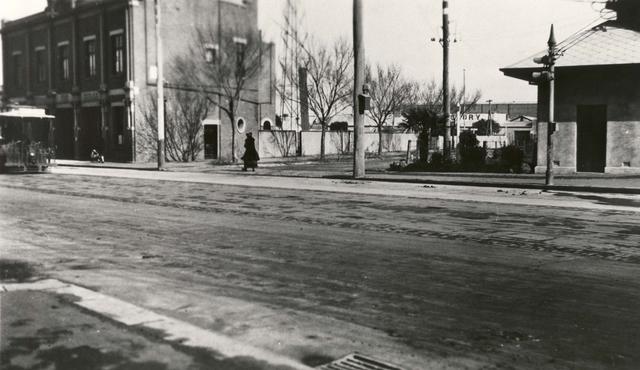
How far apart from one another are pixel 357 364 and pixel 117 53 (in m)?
37.4

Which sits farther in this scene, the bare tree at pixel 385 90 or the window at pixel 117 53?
the bare tree at pixel 385 90

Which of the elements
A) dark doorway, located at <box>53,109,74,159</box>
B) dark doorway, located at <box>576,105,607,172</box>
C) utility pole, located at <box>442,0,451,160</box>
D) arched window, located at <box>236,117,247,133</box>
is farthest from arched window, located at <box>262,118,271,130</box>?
dark doorway, located at <box>576,105,607,172</box>

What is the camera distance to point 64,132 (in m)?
43.7

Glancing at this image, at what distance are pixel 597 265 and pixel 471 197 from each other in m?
8.99

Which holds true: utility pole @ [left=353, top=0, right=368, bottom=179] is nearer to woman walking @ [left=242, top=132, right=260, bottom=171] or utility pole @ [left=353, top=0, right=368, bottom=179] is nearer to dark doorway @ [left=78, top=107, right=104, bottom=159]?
woman walking @ [left=242, top=132, right=260, bottom=171]

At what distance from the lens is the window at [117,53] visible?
38.1 m

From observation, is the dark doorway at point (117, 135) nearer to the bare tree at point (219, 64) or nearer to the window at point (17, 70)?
the bare tree at point (219, 64)

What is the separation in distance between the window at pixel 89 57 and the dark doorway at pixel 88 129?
2.25 m

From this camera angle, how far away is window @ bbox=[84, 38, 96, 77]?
40625 millimetres

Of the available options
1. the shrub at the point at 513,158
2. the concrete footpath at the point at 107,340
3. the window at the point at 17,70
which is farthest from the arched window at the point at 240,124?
the concrete footpath at the point at 107,340

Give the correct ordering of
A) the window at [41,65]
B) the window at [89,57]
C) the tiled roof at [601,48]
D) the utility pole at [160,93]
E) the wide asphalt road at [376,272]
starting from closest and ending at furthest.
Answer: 1. the wide asphalt road at [376,272]
2. the tiled roof at [601,48]
3. the utility pole at [160,93]
4. the window at [89,57]
5. the window at [41,65]

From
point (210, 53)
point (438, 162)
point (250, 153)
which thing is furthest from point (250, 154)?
point (210, 53)

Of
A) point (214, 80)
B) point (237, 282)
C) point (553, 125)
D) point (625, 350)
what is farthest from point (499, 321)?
point (214, 80)

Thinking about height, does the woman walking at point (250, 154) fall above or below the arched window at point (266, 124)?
below
